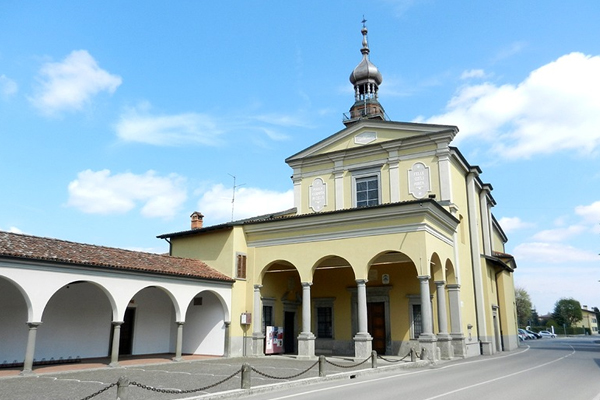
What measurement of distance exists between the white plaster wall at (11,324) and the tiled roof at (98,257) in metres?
1.73

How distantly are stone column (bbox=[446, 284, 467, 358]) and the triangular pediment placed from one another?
6.82 metres

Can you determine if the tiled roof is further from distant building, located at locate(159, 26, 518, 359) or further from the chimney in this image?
the chimney

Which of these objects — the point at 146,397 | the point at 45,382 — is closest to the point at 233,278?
the point at 45,382

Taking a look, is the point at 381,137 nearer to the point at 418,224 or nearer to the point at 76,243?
the point at 418,224

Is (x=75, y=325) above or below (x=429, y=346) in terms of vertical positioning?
above

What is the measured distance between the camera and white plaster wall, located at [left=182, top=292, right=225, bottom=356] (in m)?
19.8

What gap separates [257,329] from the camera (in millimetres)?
20203

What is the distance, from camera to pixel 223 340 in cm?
1961

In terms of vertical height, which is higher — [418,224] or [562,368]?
[418,224]

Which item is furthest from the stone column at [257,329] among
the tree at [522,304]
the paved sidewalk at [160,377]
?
the tree at [522,304]

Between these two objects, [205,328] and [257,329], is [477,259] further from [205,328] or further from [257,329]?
[205,328]

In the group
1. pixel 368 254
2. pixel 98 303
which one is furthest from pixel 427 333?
pixel 98 303

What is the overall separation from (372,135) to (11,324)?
17326mm

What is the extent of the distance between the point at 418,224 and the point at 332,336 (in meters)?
7.83
